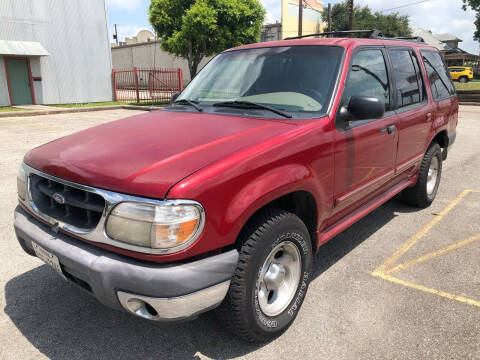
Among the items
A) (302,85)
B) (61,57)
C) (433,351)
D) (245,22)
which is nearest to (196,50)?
(245,22)

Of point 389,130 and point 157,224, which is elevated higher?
point 389,130

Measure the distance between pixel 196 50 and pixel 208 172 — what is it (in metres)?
19.9

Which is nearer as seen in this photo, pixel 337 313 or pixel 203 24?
pixel 337 313

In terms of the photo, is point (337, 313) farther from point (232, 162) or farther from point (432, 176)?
point (432, 176)

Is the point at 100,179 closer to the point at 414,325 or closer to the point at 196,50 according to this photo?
the point at 414,325

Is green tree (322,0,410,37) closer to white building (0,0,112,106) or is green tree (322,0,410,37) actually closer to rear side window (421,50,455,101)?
white building (0,0,112,106)

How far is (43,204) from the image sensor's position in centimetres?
260

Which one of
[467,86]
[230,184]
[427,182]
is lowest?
[427,182]

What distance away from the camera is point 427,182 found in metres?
5.01

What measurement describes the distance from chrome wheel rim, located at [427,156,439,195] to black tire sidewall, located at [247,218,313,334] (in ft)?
10.00

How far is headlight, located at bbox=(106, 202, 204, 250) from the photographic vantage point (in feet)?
6.46

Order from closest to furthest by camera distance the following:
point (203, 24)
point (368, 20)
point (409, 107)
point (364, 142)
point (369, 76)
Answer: point (364, 142) → point (369, 76) → point (409, 107) → point (203, 24) → point (368, 20)

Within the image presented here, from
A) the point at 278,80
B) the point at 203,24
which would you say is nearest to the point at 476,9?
the point at 203,24

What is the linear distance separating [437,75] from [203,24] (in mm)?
Answer: 15578
